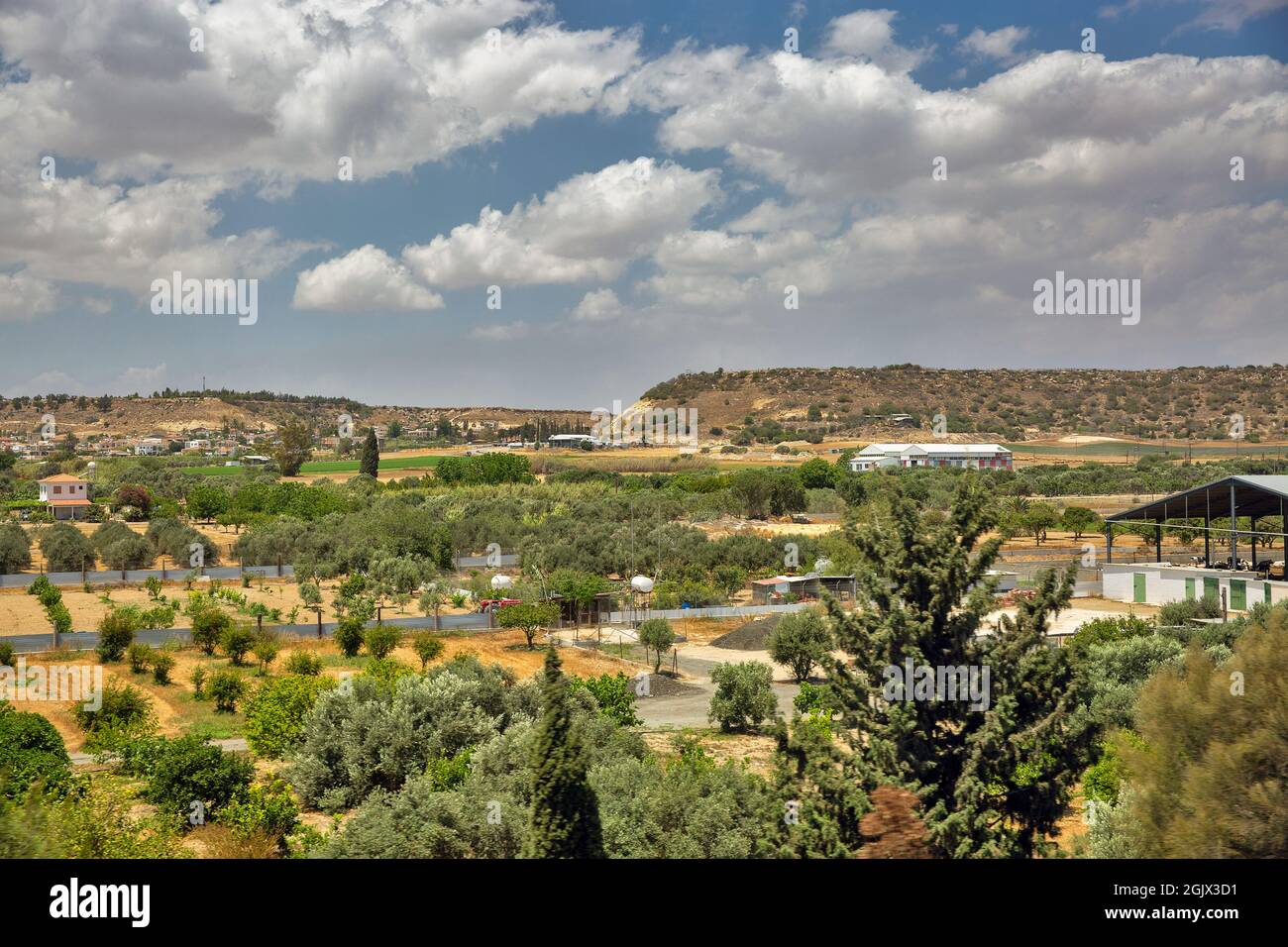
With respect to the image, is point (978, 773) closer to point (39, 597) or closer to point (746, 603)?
point (746, 603)

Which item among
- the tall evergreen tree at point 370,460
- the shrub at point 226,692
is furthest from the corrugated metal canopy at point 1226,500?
the tall evergreen tree at point 370,460

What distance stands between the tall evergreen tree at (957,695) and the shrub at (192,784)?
842cm

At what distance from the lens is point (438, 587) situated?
107ft

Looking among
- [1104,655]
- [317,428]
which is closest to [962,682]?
[1104,655]

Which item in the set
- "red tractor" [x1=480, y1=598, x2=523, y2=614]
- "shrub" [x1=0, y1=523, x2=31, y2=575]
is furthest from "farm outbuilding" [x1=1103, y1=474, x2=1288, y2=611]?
"shrub" [x1=0, y1=523, x2=31, y2=575]

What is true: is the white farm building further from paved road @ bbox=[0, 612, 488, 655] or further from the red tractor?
paved road @ bbox=[0, 612, 488, 655]

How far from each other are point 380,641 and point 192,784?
10953 millimetres

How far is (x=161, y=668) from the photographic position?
21109 mm

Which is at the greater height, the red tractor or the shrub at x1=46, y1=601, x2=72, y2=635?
the shrub at x1=46, y1=601, x2=72, y2=635

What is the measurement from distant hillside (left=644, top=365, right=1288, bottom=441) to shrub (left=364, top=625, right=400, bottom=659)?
83934 mm

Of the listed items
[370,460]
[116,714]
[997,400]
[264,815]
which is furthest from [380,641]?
[997,400]

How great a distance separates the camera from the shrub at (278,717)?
15.5 meters

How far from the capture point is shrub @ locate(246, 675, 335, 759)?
1548 cm

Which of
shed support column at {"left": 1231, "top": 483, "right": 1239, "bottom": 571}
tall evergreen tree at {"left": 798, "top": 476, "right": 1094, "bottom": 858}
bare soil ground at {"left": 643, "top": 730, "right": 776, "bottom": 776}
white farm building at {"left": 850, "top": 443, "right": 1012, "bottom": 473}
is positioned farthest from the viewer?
white farm building at {"left": 850, "top": 443, "right": 1012, "bottom": 473}
